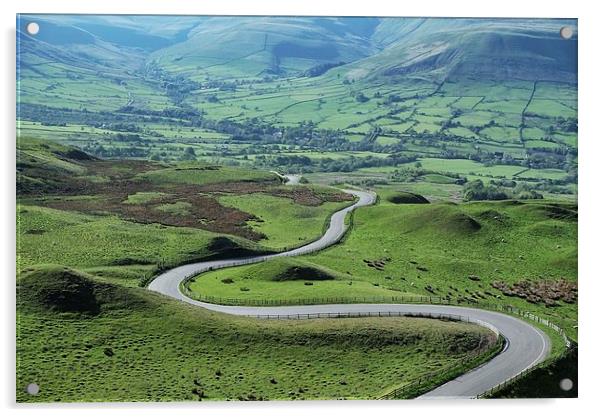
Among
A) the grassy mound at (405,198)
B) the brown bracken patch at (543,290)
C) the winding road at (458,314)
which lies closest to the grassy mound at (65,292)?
the winding road at (458,314)

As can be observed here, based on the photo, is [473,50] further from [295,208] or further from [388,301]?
[388,301]

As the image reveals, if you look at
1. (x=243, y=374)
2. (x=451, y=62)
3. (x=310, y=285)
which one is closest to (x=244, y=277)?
(x=310, y=285)

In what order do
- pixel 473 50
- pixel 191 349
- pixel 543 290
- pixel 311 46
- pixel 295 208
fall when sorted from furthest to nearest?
pixel 311 46, pixel 473 50, pixel 295 208, pixel 543 290, pixel 191 349

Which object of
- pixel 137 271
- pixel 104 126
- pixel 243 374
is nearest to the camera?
pixel 243 374

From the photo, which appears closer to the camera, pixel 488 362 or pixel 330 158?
pixel 488 362

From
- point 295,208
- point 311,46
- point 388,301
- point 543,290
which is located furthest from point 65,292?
point 543,290

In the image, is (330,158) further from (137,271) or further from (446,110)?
(137,271)
